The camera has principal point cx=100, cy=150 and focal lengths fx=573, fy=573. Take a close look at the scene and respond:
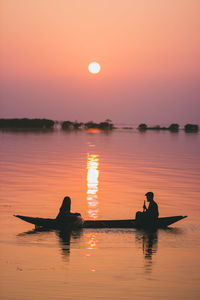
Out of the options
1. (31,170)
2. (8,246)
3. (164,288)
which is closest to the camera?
(164,288)

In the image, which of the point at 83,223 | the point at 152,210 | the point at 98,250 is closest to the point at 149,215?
the point at 152,210

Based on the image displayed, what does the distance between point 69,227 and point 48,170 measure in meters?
28.0

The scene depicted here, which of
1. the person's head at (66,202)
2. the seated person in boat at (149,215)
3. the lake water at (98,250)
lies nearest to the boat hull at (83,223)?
the seated person in boat at (149,215)

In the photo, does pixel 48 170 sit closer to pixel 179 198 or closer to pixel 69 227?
pixel 179 198

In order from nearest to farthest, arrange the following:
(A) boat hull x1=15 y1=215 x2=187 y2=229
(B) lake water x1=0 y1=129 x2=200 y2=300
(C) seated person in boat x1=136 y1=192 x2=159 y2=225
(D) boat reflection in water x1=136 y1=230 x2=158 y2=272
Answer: (B) lake water x1=0 y1=129 x2=200 y2=300 < (D) boat reflection in water x1=136 y1=230 x2=158 y2=272 < (A) boat hull x1=15 y1=215 x2=187 y2=229 < (C) seated person in boat x1=136 y1=192 x2=159 y2=225

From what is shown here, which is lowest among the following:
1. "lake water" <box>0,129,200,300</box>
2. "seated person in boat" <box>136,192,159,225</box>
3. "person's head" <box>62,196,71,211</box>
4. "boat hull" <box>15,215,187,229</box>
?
"lake water" <box>0,129,200,300</box>

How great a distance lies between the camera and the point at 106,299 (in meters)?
14.6

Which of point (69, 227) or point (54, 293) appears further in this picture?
point (69, 227)

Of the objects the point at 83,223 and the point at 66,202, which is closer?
the point at 66,202

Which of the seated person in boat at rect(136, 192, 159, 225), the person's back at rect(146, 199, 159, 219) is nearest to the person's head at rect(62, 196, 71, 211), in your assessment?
the seated person in boat at rect(136, 192, 159, 225)

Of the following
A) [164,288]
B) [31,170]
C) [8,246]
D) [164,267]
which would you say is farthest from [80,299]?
[31,170]

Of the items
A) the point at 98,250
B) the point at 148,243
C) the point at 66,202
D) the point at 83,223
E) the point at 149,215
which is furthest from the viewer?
the point at 149,215

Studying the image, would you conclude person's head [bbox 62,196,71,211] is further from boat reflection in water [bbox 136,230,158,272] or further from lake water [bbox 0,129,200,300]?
boat reflection in water [bbox 136,230,158,272]

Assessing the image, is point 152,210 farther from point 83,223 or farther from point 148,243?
point 83,223
